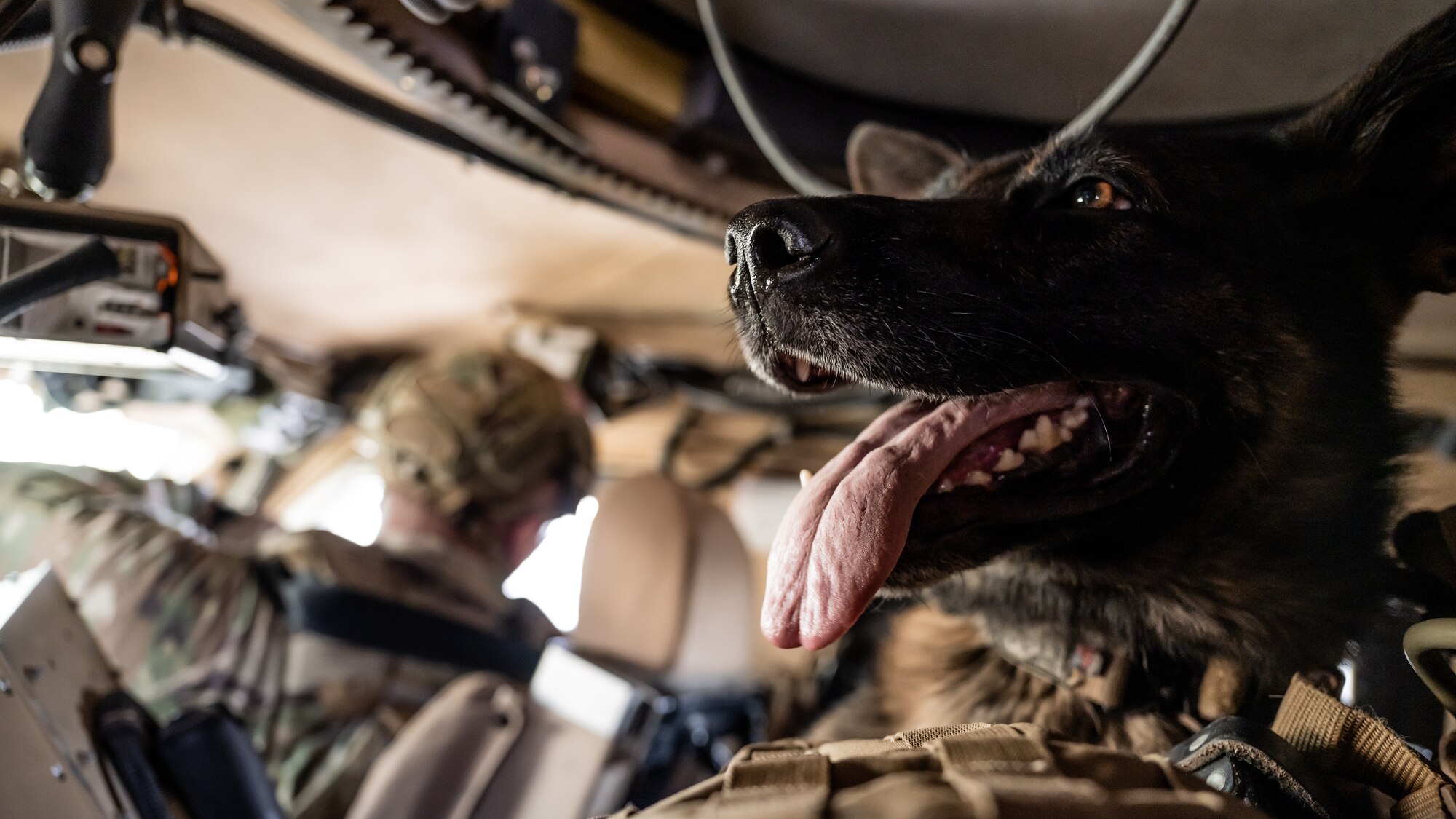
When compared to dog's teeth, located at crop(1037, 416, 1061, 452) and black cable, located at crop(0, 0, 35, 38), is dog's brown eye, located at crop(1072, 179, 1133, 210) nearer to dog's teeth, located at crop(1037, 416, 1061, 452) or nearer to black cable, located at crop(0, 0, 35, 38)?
dog's teeth, located at crop(1037, 416, 1061, 452)

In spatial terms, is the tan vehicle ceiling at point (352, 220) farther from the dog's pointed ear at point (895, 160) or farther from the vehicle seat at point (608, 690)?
the vehicle seat at point (608, 690)

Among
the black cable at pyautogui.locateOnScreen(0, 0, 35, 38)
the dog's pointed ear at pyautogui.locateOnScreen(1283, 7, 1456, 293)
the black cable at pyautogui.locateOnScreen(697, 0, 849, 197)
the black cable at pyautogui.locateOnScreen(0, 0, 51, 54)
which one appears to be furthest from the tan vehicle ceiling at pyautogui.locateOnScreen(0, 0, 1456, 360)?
the black cable at pyautogui.locateOnScreen(0, 0, 35, 38)

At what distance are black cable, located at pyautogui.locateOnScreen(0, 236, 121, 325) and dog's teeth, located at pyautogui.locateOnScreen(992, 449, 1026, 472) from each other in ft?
3.47

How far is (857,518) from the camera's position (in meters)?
0.89

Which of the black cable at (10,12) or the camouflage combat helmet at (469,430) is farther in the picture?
the camouflage combat helmet at (469,430)

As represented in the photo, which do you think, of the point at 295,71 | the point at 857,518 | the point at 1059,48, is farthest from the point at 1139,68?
the point at 295,71

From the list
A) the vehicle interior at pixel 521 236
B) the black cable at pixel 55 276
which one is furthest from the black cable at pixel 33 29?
the black cable at pixel 55 276

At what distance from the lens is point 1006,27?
1356 mm

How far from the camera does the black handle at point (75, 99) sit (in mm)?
889

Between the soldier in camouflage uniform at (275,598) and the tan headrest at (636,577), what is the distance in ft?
1.61

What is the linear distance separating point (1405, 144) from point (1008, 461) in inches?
23.5

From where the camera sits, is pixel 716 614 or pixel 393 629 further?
pixel 393 629

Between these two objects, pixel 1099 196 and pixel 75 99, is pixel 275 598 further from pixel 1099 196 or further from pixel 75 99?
pixel 1099 196

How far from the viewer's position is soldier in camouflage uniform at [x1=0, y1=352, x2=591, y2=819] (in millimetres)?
1741
